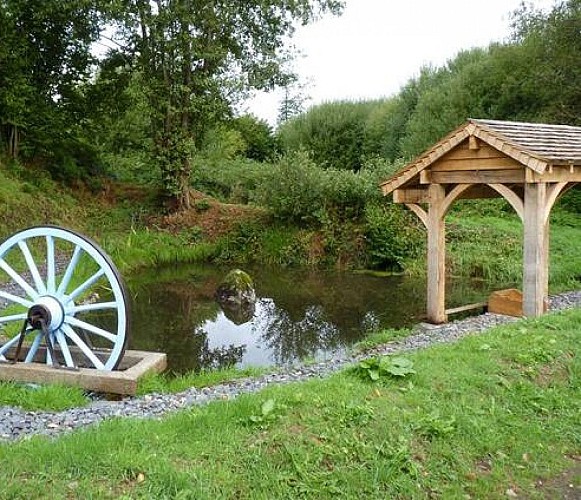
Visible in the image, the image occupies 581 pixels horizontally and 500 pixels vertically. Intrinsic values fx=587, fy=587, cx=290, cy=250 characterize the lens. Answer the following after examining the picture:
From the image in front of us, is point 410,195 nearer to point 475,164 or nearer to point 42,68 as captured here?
point 475,164

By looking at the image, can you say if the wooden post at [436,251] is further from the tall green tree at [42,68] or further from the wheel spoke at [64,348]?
the tall green tree at [42,68]

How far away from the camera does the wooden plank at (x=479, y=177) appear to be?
303 inches

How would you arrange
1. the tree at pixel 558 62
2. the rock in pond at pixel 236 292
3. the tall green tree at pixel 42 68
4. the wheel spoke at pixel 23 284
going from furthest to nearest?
the tree at pixel 558 62 → the tall green tree at pixel 42 68 → the rock in pond at pixel 236 292 → the wheel spoke at pixel 23 284

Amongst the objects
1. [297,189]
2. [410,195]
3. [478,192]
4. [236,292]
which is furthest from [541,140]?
[297,189]

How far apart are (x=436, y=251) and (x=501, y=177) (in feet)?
5.09

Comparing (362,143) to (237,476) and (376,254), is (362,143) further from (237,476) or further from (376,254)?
(237,476)

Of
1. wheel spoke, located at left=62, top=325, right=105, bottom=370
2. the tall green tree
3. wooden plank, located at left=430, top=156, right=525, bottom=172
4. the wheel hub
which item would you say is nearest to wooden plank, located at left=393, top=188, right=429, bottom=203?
wooden plank, located at left=430, top=156, right=525, bottom=172

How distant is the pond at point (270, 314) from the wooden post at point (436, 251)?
2.31 feet

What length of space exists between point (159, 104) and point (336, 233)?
19.3 ft

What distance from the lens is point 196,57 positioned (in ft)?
49.9

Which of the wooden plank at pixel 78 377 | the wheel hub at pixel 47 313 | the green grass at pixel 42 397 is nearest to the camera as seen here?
the green grass at pixel 42 397

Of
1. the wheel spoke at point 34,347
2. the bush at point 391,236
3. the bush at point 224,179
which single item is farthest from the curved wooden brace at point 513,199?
the bush at point 224,179

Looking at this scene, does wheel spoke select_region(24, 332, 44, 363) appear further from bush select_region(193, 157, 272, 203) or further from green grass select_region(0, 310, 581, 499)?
bush select_region(193, 157, 272, 203)

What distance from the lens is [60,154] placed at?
17.4m
